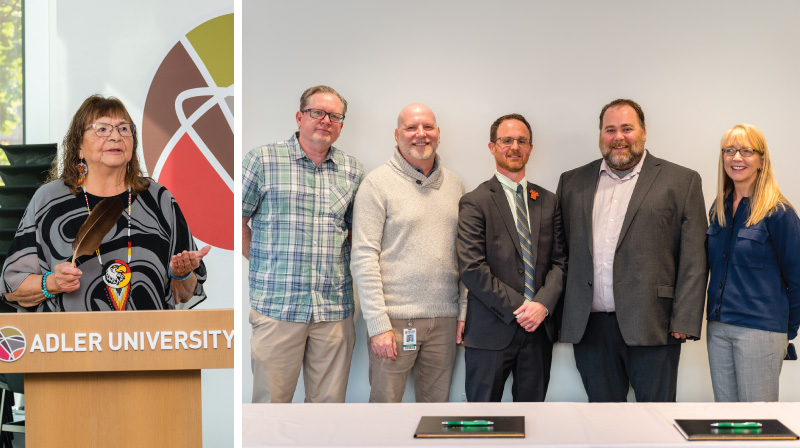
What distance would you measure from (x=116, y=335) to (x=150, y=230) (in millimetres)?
923

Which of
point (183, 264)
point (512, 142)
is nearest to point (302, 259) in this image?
point (183, 264)

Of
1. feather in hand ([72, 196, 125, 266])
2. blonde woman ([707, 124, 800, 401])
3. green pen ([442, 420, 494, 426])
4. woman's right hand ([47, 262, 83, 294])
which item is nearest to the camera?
green pen ([442, 420, 494, 426])

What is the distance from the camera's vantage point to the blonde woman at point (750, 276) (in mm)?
3152

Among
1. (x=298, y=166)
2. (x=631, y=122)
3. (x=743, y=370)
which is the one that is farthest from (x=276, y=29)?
(x=743, y=370)

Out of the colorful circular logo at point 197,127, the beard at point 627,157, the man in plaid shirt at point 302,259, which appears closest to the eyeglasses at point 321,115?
the man in plaid shirt at point 302,259

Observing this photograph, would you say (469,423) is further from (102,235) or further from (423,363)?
(423,363)

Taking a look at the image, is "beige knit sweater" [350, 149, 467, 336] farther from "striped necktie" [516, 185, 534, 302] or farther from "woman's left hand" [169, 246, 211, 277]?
"woman's left hand" [169, 246, 211, 277]

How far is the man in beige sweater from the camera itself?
11.1 feet

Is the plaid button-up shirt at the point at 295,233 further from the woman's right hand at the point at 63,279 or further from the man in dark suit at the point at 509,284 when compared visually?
the woman's right hand at the point at 63,279

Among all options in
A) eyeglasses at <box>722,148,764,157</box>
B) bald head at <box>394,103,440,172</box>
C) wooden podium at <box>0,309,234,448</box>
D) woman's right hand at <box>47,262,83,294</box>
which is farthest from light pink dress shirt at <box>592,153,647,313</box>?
woman's right hand at <box>47,262,83,294</box>

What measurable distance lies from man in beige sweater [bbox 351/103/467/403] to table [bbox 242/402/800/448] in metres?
1.29

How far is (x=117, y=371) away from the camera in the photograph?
2.03m

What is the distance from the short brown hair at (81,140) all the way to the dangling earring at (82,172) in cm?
1

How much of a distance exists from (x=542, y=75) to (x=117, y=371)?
278 centimetres
